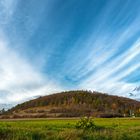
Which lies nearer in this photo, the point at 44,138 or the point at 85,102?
the point at 44,138

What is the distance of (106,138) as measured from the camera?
20.9 meters

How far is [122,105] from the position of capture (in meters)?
193

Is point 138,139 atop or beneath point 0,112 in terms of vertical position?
beneath

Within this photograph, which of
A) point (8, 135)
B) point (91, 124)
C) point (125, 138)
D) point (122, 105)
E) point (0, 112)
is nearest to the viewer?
point (8, 135)

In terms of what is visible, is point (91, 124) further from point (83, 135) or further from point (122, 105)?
point (122, 105)

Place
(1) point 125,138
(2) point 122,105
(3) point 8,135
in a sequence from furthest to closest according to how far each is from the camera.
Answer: (2) point 122,105 < (1) point 125,138 < (3) point 8,135

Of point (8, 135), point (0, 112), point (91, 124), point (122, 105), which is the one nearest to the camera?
point (8, 135)

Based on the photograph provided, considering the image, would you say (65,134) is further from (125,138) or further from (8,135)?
(125,138)

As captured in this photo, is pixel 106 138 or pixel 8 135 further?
pixel 106 138

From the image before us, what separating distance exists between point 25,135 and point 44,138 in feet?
3.91

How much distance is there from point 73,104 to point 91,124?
168878 millimetres

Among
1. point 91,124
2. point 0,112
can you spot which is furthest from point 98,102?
point 91,124

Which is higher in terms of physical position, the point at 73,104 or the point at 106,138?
the point at 73,104

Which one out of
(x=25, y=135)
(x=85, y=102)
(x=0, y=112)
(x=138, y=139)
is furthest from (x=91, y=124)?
(x=85, y=102)
